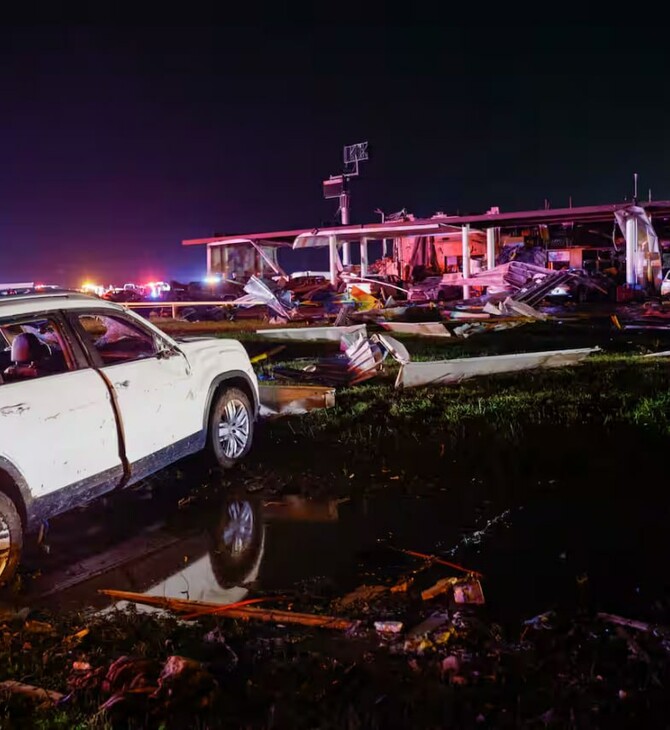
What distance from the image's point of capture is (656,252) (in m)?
30.0

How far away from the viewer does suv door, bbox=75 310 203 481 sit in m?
5.29

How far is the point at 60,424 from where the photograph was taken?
183 inches

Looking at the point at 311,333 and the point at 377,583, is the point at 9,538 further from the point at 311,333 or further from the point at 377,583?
the point at 311,333

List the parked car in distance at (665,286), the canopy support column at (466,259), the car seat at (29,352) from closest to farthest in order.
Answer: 1. the car seat at (29,352)
2. the parked car in distance at (665,286)
3. the canopy support column at (466,259)

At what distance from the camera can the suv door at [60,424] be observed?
172 inches

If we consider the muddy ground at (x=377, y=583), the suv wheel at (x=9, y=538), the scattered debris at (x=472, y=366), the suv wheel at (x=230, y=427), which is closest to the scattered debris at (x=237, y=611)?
the muddy ground at (x=377, y=583)

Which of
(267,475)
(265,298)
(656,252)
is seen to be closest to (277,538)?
(267,475)

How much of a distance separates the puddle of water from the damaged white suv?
0.44 meters

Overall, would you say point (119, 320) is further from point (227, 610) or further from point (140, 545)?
point (227, 610)

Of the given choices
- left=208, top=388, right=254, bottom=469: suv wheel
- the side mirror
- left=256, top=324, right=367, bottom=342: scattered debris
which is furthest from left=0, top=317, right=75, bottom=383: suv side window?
left=256, top=324, right=367, bottom=342: scattered debris

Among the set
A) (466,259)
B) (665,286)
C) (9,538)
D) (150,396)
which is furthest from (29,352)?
(665,286)

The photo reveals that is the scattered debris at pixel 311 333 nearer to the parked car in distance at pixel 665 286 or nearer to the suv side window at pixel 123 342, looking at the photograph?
the suv side window at pixel 123 342

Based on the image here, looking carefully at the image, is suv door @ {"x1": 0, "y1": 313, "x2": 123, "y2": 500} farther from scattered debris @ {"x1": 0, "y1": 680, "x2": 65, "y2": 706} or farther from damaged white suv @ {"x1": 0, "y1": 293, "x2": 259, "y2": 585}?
scattered debris @ {"x1": 0, "y1": 680, "x2": 65, "y2": 706}

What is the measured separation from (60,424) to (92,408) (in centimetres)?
32
